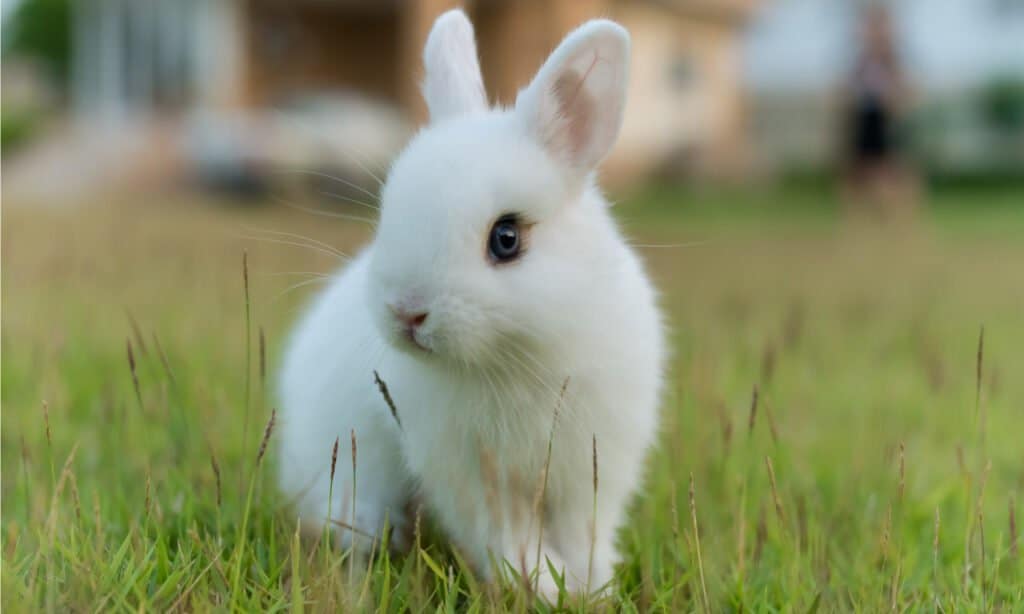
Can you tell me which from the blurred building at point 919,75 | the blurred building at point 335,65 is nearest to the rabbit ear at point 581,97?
the blurred building at point 335,65

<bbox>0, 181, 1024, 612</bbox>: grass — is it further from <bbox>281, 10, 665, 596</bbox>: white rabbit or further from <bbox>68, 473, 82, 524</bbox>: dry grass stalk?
<bbox>281, 10, 665, 596</bbox>: white rabbit

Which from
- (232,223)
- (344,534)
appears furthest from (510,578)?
(232,223)

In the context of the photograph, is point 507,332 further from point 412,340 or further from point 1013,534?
point 1013,534

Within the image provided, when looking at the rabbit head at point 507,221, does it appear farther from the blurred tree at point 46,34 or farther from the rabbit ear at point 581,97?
the blurred tree at point 46,34

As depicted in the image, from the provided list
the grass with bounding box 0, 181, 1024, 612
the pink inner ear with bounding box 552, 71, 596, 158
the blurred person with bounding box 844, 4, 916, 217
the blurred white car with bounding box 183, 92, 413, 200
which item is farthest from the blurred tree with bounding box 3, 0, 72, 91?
the pink inner ear with bounding box 552, 71, 596, 158

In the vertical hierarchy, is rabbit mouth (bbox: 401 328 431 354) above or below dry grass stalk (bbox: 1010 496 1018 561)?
above
